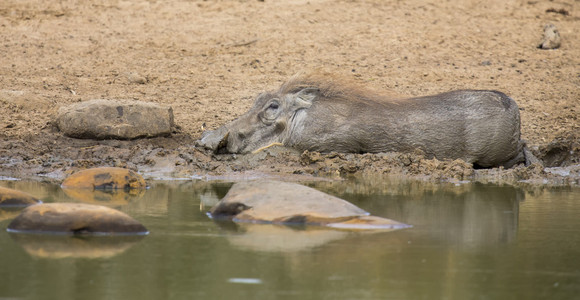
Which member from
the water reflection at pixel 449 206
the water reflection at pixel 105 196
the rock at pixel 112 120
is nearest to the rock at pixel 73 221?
the water reflection at pixel 105 196

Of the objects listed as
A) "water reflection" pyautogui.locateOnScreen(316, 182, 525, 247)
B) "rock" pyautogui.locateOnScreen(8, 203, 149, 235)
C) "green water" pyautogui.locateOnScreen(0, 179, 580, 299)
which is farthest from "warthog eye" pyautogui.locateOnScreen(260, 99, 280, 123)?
"rock" pyautogui.locateOnScreen(8, 203, 149, 235)

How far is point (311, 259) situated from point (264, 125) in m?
5.12

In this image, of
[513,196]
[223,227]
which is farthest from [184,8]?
[223,227]

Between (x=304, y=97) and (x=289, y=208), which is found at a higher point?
(x=304, y=97)

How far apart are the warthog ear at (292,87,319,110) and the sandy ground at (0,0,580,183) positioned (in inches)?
22.4

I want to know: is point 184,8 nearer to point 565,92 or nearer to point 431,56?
point 431,56

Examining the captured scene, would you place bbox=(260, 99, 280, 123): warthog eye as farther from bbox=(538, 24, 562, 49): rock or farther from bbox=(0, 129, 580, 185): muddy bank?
bbox=(538, 24, 562, 49): rock

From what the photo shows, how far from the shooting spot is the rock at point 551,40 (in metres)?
13.5

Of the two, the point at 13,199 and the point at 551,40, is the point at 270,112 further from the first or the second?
the point at 551,40

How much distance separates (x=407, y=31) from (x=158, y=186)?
7442 mm

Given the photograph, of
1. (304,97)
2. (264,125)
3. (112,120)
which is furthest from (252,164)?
(112,120)

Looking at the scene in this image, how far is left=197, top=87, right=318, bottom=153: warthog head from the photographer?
9.09 metres

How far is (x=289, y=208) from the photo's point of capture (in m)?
5.44

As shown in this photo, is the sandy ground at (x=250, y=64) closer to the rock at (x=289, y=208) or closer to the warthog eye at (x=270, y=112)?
the warthog eye at (x=270, y=112)
